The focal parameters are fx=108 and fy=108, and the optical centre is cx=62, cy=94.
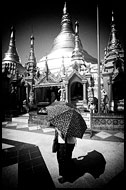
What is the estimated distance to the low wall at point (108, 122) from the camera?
592 centimetres

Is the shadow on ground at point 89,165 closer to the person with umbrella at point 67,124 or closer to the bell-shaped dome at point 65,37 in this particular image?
the person with umbrella at point 67,124

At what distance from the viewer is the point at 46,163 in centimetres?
315

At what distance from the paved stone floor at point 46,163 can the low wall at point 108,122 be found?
0.85 meters

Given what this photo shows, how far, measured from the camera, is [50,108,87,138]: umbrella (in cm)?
221

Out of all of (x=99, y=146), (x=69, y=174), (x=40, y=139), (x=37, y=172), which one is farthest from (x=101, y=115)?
(x=37, y=172)

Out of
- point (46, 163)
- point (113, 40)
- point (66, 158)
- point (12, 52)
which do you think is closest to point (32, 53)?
point (12, 52)

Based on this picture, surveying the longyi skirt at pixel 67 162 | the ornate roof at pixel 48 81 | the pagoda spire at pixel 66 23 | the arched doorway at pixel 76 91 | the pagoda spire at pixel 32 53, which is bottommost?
the longyi skirt at pixel 67 162

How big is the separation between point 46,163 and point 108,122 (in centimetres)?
424

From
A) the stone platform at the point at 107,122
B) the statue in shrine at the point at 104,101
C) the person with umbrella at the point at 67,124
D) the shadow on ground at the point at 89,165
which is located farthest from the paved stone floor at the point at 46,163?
the statue in shrine at the point at 104,101

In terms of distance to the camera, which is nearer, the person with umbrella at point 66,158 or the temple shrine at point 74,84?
the person with umbrella at point 66,158

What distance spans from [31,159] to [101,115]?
4257mm

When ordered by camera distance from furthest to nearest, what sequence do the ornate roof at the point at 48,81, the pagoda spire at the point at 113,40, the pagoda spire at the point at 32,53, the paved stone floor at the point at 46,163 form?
the pagoda spire at the point at 32,53 → the pagoda spire at the point at 113,40 → the ornate roof at the point at 48,81 → the paved stone floor at the point at 46,163

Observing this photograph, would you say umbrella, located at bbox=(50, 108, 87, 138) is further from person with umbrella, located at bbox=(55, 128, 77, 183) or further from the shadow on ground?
the shadow on ground

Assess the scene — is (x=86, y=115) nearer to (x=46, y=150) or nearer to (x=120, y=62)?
(x=46, y=150)
